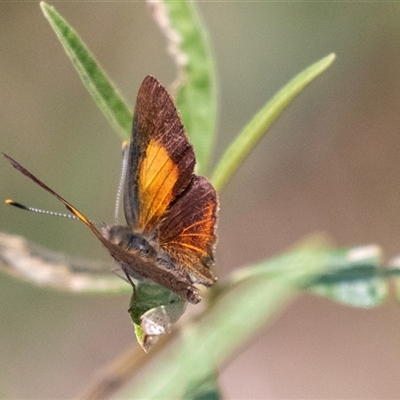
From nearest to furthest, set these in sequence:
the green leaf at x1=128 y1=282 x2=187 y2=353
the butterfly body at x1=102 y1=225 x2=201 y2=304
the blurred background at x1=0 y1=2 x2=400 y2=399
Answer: the green leaf at x1=128 y1=282 x2=187 y2=353, the butterfly body at x1=102 y1=225 x2=201 y2=304, the blurred background at x1=0 y1=2 x2=400 y2=399

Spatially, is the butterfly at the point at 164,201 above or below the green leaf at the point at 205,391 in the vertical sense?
above

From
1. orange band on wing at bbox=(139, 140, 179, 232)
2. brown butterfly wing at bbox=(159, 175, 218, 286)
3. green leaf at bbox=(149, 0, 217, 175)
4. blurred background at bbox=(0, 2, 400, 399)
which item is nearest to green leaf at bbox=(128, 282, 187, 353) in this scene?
brown butterfly wing at bbox=(159, 175, 218, 286)

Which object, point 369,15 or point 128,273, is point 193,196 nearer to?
point 128,273

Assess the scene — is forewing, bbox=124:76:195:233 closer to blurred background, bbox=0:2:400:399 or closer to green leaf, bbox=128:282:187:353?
green leaf, bbox=128:282:187:353

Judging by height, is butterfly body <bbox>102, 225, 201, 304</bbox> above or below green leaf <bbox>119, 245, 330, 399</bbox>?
above

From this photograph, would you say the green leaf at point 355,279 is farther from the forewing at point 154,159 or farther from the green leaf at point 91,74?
the green leaf at point 91,74

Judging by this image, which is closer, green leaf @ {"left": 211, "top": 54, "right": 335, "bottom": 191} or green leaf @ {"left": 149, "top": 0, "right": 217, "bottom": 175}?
green leaf @ {"left": 211, "top": 54, "right": 335, "bottom": 191}

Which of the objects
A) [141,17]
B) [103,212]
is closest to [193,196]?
[103,212]

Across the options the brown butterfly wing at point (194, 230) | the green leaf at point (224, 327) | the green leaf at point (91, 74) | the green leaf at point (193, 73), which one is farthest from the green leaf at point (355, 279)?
the green leaf at point (91, 74)
